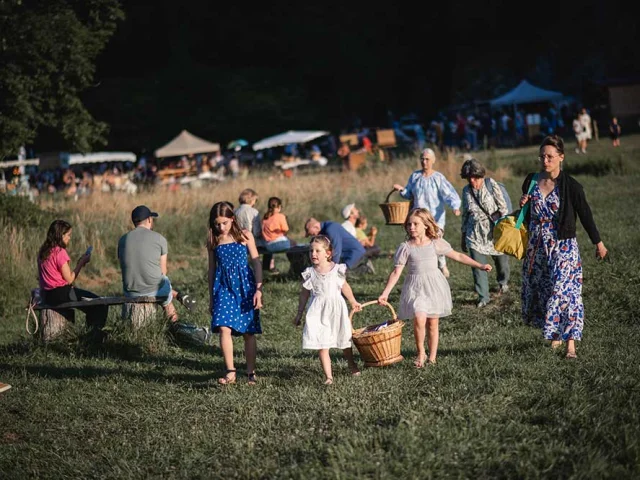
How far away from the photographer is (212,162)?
44.4 metres

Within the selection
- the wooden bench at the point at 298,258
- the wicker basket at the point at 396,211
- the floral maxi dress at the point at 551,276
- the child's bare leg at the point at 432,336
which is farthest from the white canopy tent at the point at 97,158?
the floral maxi dress at the point at 551,276

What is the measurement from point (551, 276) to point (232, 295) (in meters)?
3.02

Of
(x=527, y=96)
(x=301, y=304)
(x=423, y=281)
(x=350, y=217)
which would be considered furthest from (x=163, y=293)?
(x=527, y=96)

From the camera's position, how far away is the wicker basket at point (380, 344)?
7895mm

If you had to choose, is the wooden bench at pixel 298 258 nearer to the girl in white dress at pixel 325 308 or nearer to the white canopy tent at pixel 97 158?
the girl in white dress at pixel 325 308

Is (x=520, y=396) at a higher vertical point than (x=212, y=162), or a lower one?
lower

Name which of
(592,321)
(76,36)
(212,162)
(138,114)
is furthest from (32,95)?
(138,114)

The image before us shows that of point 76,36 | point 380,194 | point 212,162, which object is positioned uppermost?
point 76,36

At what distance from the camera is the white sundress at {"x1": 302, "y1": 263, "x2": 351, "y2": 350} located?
7.71 m

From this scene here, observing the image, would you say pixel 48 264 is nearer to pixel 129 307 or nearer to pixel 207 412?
pixel 129 307

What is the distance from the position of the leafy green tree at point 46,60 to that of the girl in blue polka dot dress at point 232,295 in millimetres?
18936

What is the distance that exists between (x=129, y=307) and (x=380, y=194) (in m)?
14.3

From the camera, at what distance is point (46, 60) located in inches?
1080

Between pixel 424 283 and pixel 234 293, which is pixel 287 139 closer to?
pixel 234 293
